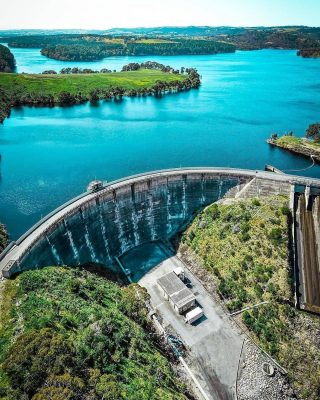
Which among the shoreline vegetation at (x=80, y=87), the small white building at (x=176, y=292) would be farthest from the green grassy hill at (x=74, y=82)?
the small white building at (x=176, y=292)

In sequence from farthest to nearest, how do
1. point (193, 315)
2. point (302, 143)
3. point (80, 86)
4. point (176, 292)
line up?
point (80, 86) → point (302, 143) → point (176, 292) → point (193, 315)

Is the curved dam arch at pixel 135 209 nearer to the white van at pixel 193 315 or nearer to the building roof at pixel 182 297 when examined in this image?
the building roof at pixel 182 297

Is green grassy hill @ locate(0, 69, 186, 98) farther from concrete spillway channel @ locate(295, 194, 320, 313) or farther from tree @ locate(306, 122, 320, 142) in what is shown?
concrete spillway channel @ locate(295, 194, 320, 313)

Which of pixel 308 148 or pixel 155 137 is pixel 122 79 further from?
pixel 308 148

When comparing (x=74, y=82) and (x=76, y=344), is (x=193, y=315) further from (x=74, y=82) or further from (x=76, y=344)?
(x=74, y=82)

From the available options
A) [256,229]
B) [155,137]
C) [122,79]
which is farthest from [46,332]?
[122,79]

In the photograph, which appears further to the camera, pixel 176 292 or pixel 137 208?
pixel 137 208

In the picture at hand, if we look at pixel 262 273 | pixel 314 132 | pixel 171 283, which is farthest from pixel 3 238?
pixel 314 132
